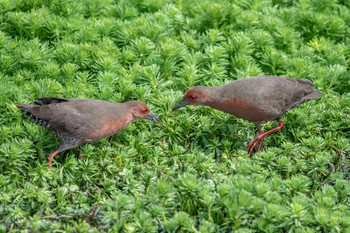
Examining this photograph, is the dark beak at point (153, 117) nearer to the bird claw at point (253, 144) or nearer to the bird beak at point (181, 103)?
the bird beak at point (181, 103)

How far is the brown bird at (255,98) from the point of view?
29.1 ft

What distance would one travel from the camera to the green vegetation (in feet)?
24.5

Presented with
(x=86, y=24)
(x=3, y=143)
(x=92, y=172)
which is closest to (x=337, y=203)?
A: (x=92, y=172)

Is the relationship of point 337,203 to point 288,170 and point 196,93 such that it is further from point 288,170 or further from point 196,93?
point 196,93

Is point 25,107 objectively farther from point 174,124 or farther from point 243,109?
point 243,109

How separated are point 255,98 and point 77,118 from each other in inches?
79.2

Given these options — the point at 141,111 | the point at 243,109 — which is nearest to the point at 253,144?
the point at 243,109

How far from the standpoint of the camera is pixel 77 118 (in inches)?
328

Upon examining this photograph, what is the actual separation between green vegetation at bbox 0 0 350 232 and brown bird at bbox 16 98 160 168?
0.73 feet

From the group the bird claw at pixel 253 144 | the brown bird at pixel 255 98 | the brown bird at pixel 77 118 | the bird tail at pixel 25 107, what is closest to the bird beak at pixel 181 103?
the brown bird at pixel 255 98

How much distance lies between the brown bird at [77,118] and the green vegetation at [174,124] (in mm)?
222

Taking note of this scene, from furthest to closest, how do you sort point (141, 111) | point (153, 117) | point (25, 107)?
point (153, 117) < point (141, 111) < point (25, 107)

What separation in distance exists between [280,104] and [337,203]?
1560 mm

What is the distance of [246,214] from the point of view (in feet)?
24.2
